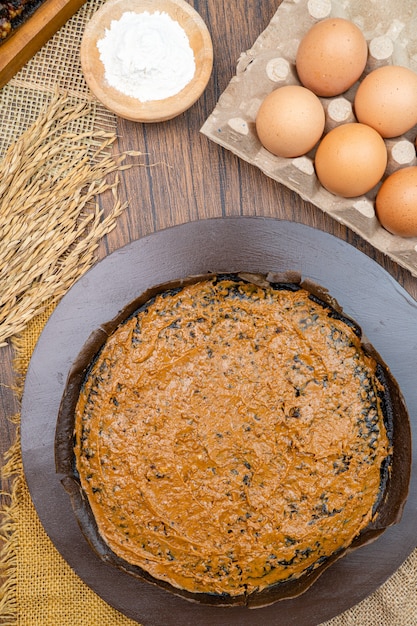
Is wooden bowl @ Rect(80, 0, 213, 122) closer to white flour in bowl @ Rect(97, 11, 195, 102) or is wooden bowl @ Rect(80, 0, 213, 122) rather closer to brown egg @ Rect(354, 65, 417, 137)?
white flour in bowl @ Rect(97, 11, 195, 102)

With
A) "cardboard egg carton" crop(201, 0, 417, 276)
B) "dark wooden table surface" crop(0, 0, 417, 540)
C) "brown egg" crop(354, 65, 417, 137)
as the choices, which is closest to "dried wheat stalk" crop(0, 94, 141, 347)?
"dark wooden table surface" crop(0, 0, 417, 540)

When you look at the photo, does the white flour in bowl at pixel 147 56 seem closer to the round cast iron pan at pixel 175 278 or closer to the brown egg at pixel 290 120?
the brown egg at pixel 290 120

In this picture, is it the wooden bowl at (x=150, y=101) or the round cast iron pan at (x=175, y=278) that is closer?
the round cast iron pan at (x=175, y=278)

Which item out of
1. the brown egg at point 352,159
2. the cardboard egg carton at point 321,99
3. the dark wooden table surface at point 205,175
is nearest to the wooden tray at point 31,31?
the dark wooden table surface at point 205,175

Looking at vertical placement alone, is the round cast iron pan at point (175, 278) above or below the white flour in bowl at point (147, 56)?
below

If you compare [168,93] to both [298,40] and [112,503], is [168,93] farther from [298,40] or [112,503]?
[112,503]

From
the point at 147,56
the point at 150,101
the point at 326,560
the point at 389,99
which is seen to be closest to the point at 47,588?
the point at 326,560

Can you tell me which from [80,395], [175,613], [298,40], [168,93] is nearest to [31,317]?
[80,395]
